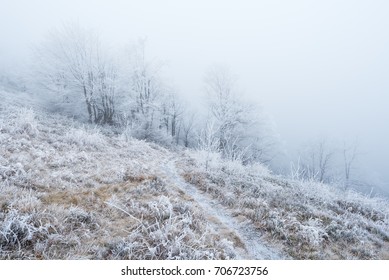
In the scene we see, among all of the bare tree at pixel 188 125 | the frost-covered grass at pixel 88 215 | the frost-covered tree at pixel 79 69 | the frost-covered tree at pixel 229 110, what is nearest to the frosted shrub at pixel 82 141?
the frost-covered grass at pixel 88 215

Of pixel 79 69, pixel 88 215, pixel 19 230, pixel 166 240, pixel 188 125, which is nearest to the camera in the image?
pixel 19 230

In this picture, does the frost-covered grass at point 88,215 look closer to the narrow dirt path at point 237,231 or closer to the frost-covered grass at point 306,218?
the narrow dirt path at point 237,231

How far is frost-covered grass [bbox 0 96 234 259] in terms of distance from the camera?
11.7 ft

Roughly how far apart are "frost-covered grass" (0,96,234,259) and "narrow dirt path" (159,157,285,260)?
18.3 inches

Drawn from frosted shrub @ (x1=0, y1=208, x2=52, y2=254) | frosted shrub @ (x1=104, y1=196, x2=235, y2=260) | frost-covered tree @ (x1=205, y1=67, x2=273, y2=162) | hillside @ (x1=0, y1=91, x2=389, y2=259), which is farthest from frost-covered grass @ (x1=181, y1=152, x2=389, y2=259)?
frost-covered tree @ (x1=205, y1=67, x2=273, y2=162)

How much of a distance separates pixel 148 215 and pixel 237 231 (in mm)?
2114

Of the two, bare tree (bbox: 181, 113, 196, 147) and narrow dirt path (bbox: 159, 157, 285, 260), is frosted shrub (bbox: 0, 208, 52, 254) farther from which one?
bare tree (bbox: 181, 113, 196, 147)

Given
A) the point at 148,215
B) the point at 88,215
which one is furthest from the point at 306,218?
the point at 88,215

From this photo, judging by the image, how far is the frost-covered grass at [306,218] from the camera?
549 cm

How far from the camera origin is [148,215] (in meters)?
4.89

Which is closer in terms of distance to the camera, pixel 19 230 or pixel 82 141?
pixel 19 230

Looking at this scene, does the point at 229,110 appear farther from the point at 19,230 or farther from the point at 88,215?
the point at 19,230
